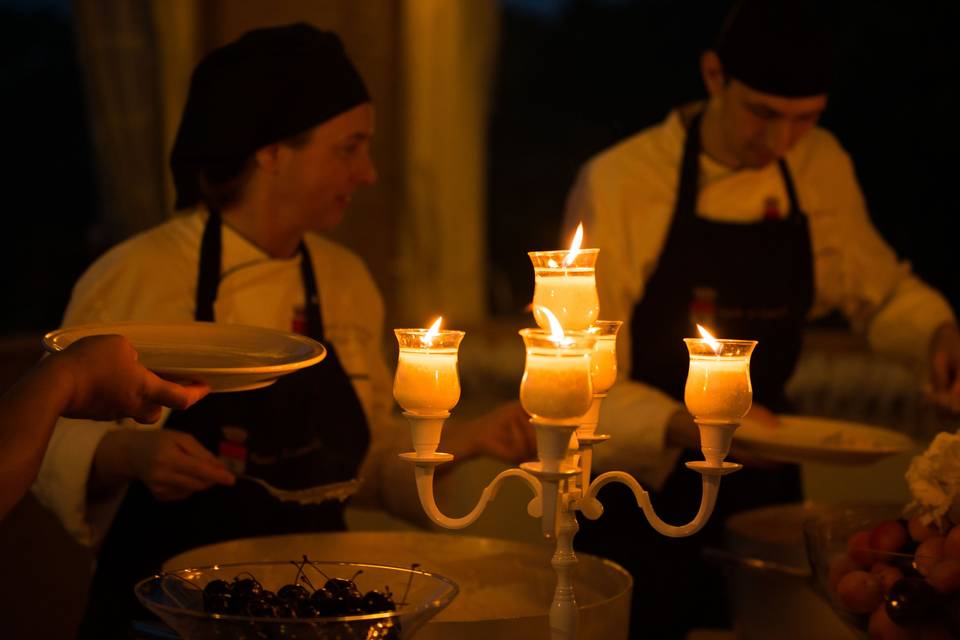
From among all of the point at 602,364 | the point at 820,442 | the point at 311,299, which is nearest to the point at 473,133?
the point at 311,299

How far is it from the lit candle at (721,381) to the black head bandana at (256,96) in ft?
3.96

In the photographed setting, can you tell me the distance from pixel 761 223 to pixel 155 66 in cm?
178

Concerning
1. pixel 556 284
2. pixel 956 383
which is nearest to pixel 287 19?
pixel 956 383

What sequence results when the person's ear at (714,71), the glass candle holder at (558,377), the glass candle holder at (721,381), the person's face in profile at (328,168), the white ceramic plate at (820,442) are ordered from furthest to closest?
the person's ear at (714,71)
the person's face in profile at (328,168)
the white ceramic plate at (820,442)
the glass candle holder at (721,381)
the glass candle holder at (558,377)

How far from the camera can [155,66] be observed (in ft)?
11.1

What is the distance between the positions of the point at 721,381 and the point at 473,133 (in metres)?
2.83

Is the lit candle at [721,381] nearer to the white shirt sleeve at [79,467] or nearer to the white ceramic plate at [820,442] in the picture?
the white ceramic plate at [820,442]

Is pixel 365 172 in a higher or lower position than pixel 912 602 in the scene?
higher

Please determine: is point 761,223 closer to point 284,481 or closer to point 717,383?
point 284,481

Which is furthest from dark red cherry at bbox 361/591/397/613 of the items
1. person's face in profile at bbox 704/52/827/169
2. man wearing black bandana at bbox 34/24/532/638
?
person's face in profile at bbox 704/52/827/169

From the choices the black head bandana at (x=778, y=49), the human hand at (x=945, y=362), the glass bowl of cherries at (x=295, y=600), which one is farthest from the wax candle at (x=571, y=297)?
the human hand at (x=945, y=362)

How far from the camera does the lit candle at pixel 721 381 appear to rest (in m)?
1.21

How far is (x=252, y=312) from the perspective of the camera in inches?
88.7

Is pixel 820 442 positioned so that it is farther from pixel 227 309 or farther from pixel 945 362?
pixel 227 309
